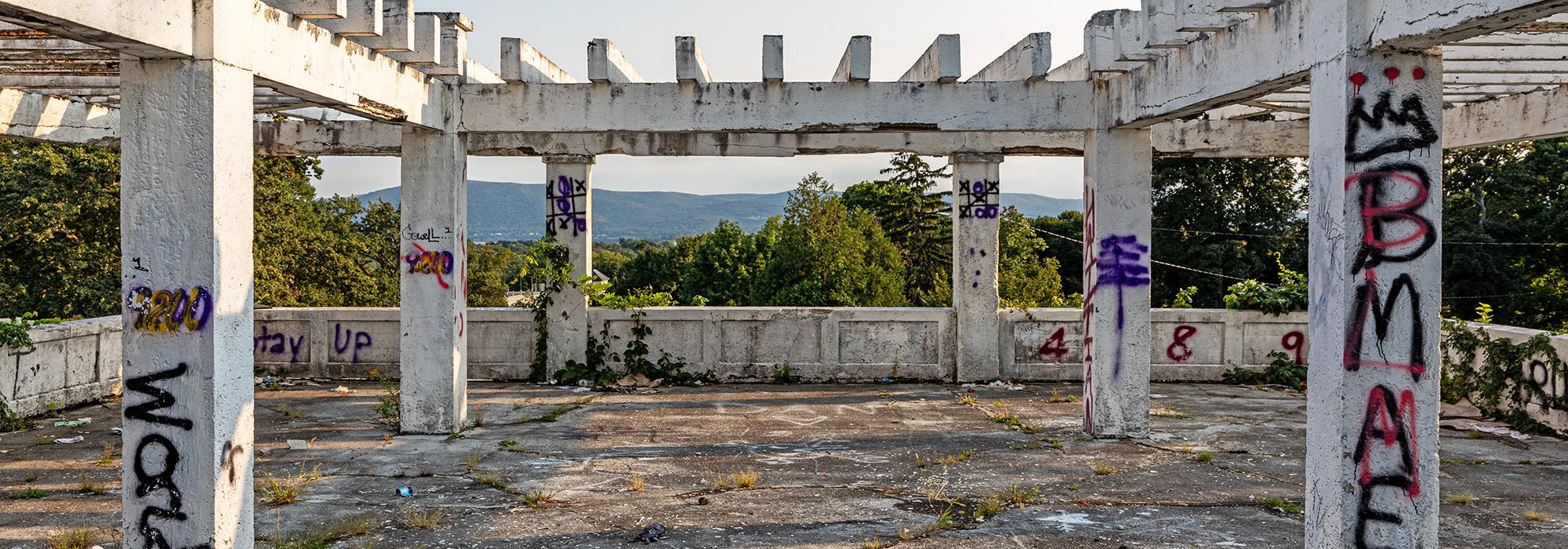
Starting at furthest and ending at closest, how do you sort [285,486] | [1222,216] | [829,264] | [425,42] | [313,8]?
[1222,216] → [829,264] → [425,42] → [285,486] → [313,8]

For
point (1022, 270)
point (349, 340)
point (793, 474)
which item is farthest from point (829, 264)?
point (793, 474)

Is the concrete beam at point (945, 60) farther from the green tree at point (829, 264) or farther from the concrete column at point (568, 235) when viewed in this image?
the green tree at point (829, 264)

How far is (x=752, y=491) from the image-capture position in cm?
804

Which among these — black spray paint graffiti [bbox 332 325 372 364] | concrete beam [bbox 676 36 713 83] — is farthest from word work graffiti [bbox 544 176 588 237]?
concrete beam [bbox 676 36 713 83]

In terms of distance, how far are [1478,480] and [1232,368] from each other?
602 cm

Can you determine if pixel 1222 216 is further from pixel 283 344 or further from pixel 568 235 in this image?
pixel 283 344

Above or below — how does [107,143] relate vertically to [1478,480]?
above

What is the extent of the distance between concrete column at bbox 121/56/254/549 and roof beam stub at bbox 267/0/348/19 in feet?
4.24

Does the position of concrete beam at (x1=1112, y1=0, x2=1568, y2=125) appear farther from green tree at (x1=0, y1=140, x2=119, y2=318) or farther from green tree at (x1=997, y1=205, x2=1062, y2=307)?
green tree at (x1=0, y1=140, x2=119, y2=318)

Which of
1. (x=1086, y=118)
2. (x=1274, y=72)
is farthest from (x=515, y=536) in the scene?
(x=1086, y=118)

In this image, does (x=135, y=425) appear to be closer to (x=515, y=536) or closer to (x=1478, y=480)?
(x=515, y=536)

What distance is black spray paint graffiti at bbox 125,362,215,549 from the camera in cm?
573

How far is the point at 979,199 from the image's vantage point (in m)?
14.0

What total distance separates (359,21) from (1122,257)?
22.8 ft
